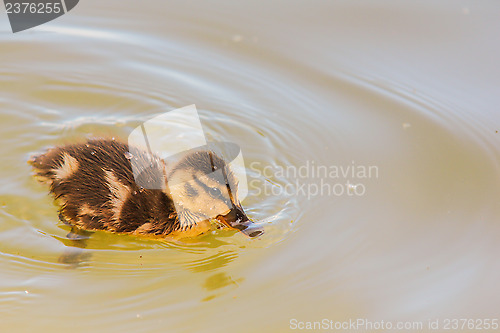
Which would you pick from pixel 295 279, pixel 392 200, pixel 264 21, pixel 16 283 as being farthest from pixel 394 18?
pixel 16 283

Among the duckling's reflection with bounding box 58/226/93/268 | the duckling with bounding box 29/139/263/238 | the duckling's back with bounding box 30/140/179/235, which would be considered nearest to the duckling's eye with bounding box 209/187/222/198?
the duckling with bounding box 29/139/263/238

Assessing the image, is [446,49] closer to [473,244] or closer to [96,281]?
[473,244]

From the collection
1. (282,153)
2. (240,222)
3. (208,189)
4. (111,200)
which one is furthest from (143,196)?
(282,153)

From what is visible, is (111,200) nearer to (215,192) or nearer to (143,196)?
(143,196)

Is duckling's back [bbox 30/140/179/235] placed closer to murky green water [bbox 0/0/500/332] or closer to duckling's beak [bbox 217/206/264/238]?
murky green water [bbox 0/0/500/332]

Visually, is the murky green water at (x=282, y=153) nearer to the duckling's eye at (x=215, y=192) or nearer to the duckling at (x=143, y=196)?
the duckling at (x=143, y=196)

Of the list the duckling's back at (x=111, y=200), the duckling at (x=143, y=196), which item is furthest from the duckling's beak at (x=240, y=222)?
the duckling's back at (x=111, y=200)
